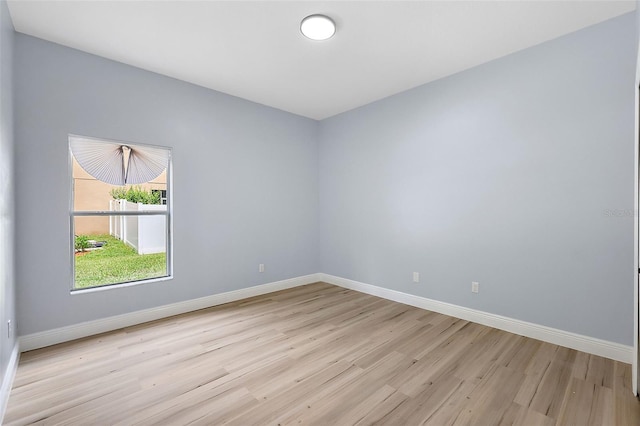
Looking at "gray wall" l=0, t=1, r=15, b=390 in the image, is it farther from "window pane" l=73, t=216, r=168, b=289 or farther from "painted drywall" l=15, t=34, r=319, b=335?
"window pane" l=73, t=216, r=168, b=289

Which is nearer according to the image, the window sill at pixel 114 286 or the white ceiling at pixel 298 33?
the white ceiling at pixel 298 33

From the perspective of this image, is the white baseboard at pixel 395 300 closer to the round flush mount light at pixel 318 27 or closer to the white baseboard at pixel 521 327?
the white baseboard at pixel 521 327

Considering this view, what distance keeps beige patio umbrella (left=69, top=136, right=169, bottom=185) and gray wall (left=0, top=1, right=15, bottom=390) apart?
0.55 metres

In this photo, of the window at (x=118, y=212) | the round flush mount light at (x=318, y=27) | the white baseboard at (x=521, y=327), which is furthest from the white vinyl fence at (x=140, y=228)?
the white baseboard at (x=521, y=327)

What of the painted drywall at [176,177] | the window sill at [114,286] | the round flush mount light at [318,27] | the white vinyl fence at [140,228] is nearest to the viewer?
the round flush mount light at [318,27]

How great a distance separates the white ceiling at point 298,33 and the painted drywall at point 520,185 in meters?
0.32

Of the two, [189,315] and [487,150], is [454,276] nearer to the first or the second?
[487,150]

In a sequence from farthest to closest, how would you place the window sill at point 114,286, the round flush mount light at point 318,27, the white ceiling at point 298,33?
the window sill at point 114,286 < the round flush mount light at point 318,27 < the white ceiling at point 298,33

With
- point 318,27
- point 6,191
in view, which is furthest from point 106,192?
point 318,27

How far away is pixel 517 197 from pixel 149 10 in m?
3.68

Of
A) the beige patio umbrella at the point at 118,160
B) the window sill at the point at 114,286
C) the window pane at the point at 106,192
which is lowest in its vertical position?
the window sill at the point at 114,286

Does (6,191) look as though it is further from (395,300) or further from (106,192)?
(395,300)

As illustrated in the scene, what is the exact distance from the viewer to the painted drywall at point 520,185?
7.98ft

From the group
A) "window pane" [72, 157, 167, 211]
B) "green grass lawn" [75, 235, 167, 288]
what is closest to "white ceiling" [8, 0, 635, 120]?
"window pane" [72, 157, 167, 211]
